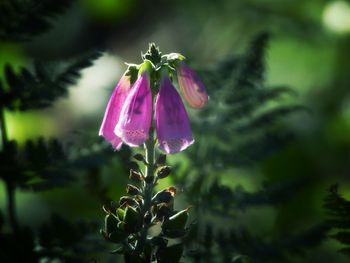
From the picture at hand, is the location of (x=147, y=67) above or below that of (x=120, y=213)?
above

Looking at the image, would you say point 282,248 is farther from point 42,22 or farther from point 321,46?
point 321,46

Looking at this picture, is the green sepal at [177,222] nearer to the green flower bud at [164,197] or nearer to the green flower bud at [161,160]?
the green flower bud at [164,197]

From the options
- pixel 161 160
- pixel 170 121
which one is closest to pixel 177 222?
pixel 161 160

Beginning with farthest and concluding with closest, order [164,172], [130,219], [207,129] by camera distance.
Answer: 1. [207,129]
2. [164,172]
3. [130,219]

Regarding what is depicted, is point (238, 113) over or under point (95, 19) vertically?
under

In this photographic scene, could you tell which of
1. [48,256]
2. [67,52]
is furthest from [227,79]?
[67,52]

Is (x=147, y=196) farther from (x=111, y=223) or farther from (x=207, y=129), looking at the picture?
(x=207, y=129)
